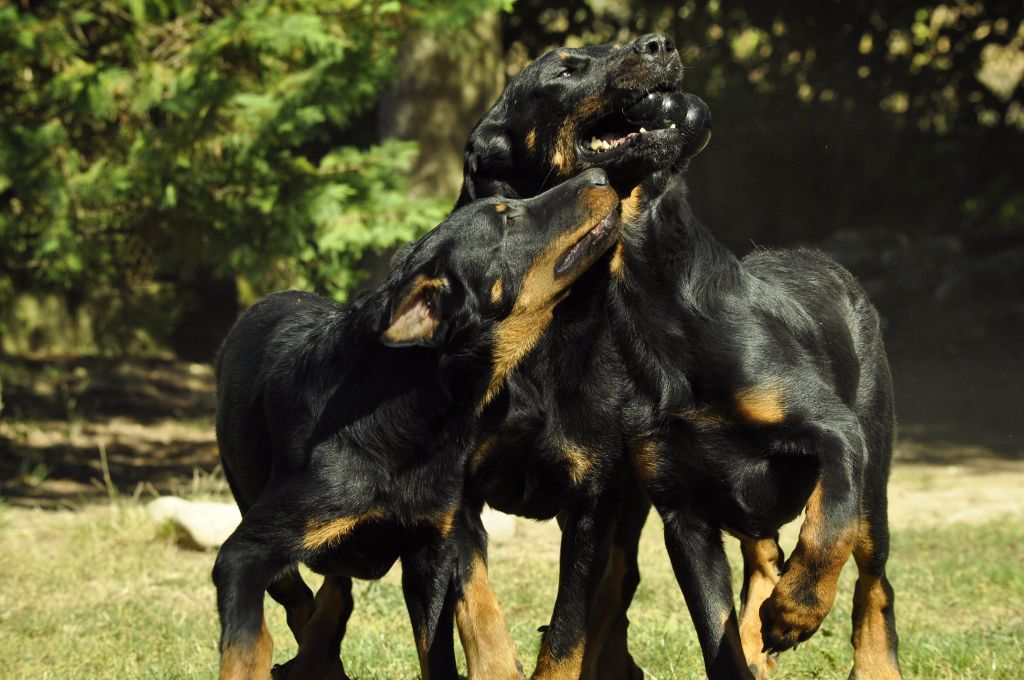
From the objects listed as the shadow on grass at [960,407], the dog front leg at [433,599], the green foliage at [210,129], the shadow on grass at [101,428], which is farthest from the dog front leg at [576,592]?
the shadow on grass at [960,407]

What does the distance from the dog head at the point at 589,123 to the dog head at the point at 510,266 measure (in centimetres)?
23

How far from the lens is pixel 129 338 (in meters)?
13.5

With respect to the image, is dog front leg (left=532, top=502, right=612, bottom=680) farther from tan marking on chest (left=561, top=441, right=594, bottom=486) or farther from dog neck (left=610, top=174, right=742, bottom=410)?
dog neck (left=610, top=174, right=742, bottom=410)

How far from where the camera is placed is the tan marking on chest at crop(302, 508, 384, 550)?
445 centimetres

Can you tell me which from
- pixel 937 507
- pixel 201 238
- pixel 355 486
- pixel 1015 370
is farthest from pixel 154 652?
pixel 1015 370

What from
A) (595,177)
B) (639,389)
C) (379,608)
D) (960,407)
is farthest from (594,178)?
(960,407)

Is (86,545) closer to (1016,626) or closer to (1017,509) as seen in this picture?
(1016,626)

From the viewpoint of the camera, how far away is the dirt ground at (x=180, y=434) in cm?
928

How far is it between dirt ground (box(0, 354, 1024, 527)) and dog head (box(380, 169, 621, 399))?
181 inches

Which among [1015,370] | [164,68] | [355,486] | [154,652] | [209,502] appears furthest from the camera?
[1015,370]

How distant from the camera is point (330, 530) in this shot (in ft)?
14.6

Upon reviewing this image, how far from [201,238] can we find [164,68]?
1205 mm

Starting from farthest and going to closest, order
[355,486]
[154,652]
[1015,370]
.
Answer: [1015,370] → [154,652] → [355,486]

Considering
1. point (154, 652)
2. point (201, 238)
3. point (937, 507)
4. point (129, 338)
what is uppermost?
point (201, 238)
